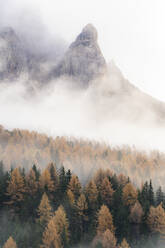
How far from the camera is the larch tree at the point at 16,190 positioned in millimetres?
42844

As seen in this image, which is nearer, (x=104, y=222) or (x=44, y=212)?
(x=104, y=222)

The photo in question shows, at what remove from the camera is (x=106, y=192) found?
46.8m

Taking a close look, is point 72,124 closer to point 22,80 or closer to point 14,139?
point 22,80

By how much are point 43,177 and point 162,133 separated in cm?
15159

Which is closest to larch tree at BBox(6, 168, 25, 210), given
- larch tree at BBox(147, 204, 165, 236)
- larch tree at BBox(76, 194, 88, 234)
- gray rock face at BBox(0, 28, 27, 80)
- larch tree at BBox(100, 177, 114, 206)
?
larch tree at BBox(76, 194, 88, 234)

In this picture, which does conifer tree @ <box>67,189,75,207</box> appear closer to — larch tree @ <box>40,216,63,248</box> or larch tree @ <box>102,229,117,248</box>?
larch tree @ <box>40,216,63,248</box>

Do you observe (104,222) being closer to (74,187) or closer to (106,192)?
(106,192)

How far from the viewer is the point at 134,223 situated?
132 ft

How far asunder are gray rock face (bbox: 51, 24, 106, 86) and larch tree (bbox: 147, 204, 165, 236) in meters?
159

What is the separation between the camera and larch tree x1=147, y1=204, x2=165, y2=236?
38200 mm

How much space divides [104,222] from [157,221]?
9.75 meters

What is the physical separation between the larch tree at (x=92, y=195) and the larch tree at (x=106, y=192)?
7.29 ft

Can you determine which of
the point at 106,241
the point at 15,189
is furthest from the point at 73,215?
the point at 15,189

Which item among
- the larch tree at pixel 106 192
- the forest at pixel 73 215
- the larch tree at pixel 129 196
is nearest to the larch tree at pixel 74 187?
the forest at pixel 73 215
